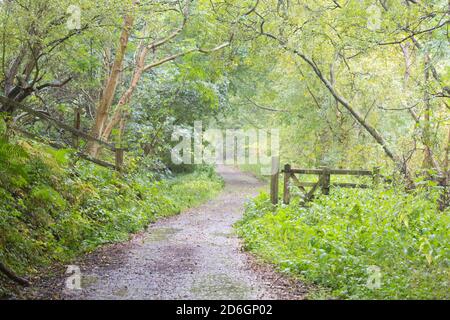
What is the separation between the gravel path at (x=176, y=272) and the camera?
667 centimetres

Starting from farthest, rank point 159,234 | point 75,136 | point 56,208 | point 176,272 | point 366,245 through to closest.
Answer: point 75,136
point 159,234
point 56,208
point 366,245
point 176,272

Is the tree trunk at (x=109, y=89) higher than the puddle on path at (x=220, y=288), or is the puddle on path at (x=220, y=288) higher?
the tree trunk at (x=109, y=89)

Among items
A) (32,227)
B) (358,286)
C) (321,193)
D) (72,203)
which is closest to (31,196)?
(32,227)

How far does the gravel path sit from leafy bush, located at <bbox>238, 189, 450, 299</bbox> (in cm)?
51

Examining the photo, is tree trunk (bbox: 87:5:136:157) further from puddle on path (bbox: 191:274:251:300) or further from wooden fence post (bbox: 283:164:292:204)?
puddle on path (bbox: 191:274:251:300)

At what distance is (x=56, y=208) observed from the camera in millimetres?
9625

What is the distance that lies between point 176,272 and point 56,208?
309 cm
